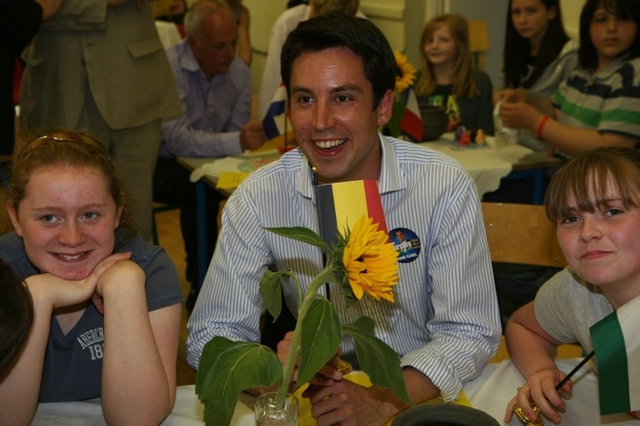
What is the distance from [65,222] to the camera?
56.2 inches

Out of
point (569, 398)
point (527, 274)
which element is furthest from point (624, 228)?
point (527, 274)

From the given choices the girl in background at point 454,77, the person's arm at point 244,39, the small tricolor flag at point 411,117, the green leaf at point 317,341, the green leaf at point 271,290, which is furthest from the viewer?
the person's arm at point 244,39

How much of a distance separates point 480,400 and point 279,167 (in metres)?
0.67

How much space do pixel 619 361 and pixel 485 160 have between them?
2.21 m

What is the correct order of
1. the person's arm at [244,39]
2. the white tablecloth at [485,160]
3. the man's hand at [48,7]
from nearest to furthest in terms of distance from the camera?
1. the man's hand at [48,7]
2. the white tablecloth at [485,160]
3. the person's arm at [244,39]

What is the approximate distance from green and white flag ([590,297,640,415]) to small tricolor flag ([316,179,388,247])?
Answer: 1.19 ft

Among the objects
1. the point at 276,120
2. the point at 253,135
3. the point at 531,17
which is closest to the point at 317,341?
the point at 276,120

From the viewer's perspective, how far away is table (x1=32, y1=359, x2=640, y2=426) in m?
1.32

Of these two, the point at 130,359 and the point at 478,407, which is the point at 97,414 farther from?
the point at 478,407

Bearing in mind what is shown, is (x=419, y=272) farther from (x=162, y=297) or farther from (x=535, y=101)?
(x=535, y=101)

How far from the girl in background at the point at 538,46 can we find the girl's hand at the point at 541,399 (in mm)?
2833

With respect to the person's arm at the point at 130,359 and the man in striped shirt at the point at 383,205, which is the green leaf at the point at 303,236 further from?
the man in striped shirt at the point at 383,205

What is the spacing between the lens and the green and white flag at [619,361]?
115 cm

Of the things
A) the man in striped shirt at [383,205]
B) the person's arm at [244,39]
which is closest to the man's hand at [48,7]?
the man in striped shirt at [383,205]
